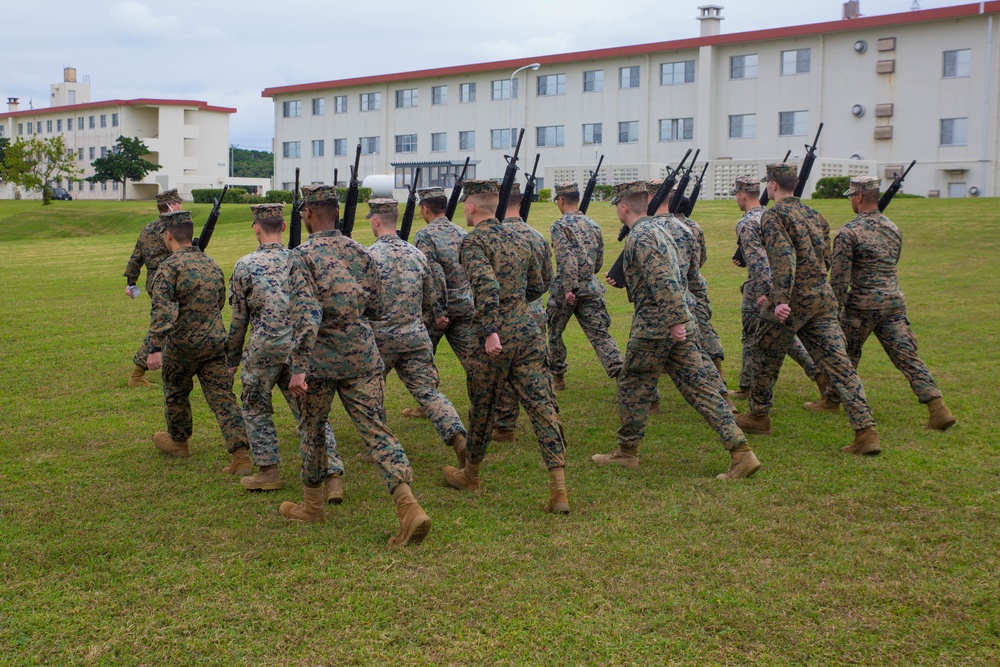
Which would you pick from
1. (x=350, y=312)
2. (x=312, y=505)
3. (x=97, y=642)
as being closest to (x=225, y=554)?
(x=312, y=505)

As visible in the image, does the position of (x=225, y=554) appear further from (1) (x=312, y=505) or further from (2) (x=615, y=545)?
(2) (x=615, y=545)

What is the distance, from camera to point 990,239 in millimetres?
24062

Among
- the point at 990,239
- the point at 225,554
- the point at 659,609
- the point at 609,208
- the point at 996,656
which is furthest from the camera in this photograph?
the point at 609,208

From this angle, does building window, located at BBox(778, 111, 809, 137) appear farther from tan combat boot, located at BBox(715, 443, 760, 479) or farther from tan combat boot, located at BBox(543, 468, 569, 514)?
tan combat boot, located at BBox(543, 468, 569, 514)

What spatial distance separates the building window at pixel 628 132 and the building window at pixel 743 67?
5.41 metres

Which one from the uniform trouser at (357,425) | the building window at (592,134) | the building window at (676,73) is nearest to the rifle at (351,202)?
the uniform trouser at (357,425)

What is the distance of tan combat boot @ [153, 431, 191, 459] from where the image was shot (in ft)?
26.4

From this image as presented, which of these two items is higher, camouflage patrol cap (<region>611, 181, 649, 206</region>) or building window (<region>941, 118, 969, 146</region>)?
building window (<region>941, 118, 969, 146</region>)

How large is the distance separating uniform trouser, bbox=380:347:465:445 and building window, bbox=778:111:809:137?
136ft

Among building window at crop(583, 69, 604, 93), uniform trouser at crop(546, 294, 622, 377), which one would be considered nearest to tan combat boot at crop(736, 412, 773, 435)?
uniform trouser at crop(546, 294, 622, 377)

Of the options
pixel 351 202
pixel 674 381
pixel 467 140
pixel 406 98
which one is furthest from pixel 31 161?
pixel 674 381

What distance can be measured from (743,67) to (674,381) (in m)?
43.5

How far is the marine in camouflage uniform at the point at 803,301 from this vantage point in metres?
8.00

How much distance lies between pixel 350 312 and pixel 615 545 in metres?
2.18
